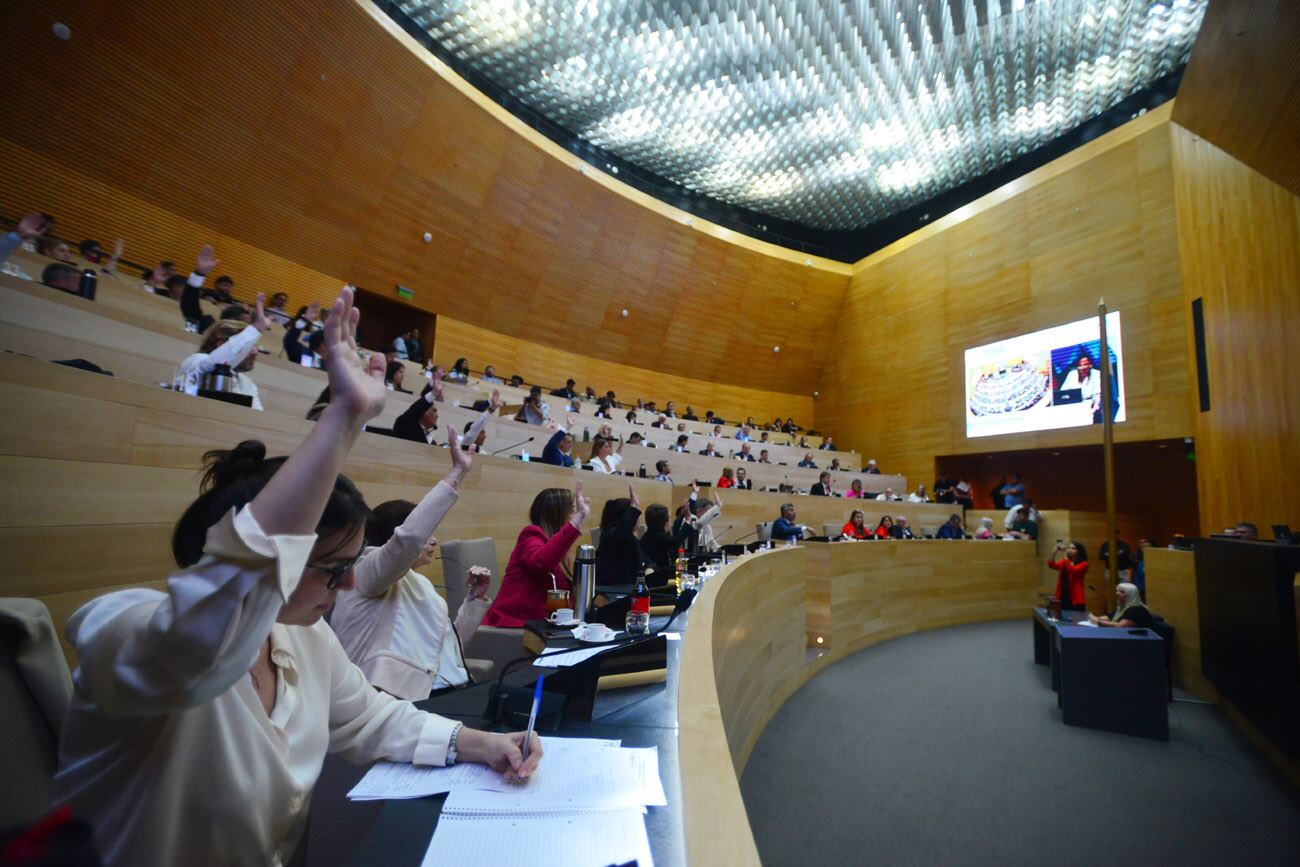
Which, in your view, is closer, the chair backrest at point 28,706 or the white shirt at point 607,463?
the chair backrest at point 28,706

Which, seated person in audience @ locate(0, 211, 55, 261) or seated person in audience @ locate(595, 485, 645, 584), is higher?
seated person in audience @ locate(0, 211, 55, 261)

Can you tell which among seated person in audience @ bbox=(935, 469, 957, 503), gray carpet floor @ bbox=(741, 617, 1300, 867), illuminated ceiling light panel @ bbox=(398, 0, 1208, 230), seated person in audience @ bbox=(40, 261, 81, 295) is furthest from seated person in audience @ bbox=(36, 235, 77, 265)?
seated person in audience @ bbox=(935, 469, 957, 503)

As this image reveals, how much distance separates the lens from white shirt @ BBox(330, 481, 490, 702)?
1.73 metres

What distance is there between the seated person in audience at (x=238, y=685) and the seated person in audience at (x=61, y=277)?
4.94 metres

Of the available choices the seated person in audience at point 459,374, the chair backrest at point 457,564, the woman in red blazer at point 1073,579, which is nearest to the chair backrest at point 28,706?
the chair backrest at point 457,564

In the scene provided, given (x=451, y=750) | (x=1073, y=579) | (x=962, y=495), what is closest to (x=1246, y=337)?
(x=1073, y=579)

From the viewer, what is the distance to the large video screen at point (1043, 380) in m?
10.6

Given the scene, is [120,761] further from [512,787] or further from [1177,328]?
[1177,328]

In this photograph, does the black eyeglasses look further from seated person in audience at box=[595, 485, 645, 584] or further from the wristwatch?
seated person in audience at box=[595, 485, 645, 584]

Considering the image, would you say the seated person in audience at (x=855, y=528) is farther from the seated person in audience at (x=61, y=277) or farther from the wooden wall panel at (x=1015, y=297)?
the seated person in audience at (x=61, y=277)

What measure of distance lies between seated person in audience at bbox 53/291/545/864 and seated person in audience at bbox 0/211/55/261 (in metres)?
4.35

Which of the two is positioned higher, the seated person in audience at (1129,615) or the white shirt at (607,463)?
the white shirt at (607,463)

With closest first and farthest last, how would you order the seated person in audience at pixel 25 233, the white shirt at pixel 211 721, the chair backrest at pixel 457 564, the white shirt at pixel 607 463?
the white shirt at pixel 211 721, the chair backrest at pixel 457 564, the seated person in audience at pixel 25 233, the white shirt at pixel 607 463

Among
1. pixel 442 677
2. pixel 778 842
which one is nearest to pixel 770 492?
pixel 778 842
